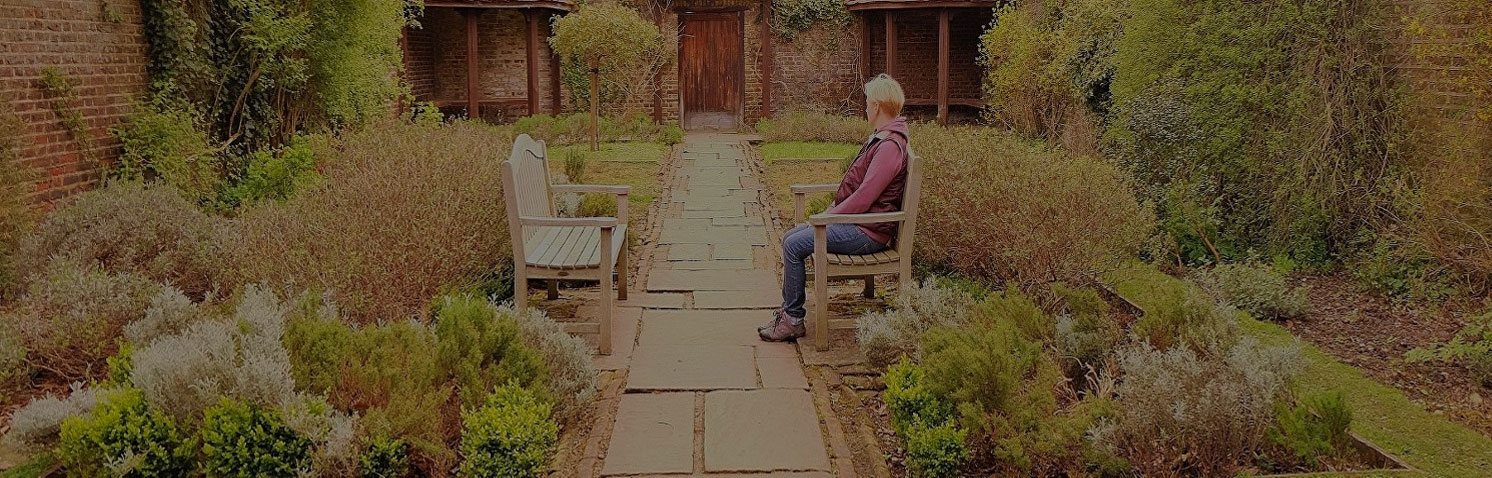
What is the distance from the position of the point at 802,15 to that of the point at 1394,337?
1473cm

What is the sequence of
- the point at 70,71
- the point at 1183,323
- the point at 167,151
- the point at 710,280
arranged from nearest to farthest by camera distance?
the point at 1183,323 → the point at 710,280 → the point at 70,71 → the point at 167,151

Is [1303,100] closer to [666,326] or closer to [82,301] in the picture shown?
[666,326]

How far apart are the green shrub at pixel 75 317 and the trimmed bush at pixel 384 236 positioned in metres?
0.49

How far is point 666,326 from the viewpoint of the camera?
230 inches

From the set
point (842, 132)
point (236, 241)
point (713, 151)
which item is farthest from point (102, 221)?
point (842, 132)

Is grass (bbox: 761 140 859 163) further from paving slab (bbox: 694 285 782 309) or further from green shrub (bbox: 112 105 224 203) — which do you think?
paving slab (bbox: 694 285 782 309)

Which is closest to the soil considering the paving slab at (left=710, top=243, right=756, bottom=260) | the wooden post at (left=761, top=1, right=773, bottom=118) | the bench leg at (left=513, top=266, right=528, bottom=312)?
the paving slab at (left=710, top=243, right=756, bottom=260)

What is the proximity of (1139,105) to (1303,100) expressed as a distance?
189cm

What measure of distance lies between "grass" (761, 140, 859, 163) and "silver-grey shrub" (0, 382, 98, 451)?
10224 mm

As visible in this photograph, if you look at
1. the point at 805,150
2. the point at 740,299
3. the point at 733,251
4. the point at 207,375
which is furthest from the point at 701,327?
the point at 805,150

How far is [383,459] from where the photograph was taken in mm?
3479

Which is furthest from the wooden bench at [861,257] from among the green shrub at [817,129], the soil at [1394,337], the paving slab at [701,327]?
the green shrub at [817,129]

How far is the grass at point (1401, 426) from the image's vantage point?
3988 millimetres

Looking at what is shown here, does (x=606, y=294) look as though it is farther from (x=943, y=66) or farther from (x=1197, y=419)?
(x=943, y=66)
